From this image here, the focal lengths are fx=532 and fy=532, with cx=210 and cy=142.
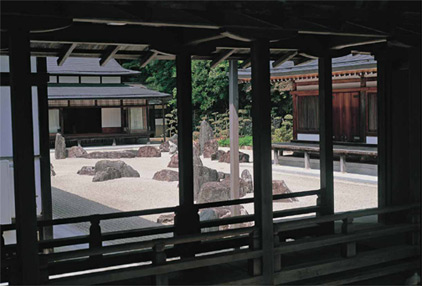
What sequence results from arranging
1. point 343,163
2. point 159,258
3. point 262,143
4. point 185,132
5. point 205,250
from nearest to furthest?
point 159,258, point 262,143, point 185,132, point 205,250, point 343,163

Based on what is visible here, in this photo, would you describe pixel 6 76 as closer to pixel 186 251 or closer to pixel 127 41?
pixel 127 41

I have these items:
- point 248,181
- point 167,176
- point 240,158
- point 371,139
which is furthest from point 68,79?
point 371,139

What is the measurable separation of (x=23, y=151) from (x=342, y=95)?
15.6m

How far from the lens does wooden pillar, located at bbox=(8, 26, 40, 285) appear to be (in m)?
3.83

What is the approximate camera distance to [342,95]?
1827cm

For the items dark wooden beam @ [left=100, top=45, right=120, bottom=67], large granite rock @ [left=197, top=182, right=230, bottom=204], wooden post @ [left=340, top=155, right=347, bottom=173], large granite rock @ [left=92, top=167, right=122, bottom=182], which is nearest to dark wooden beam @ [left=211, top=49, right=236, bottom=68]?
dark wooden beam @ [left=100, top=45, right=120, bottom=67]

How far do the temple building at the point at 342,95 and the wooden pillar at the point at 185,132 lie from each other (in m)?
11.5

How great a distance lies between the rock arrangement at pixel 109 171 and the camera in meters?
18.2

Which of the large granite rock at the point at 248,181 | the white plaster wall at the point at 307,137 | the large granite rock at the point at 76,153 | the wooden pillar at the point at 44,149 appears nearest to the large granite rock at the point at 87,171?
the large granite rock at the point at 76,153

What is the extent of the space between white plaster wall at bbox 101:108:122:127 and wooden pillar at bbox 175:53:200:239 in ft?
89.1

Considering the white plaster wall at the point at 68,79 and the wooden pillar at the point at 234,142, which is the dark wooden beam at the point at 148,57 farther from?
the white plaster wall at the point at 68,79

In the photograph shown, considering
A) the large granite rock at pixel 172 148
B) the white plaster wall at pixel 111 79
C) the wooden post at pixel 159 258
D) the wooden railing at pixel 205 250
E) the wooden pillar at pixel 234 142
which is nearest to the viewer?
the wooden railing at pixel 205 250

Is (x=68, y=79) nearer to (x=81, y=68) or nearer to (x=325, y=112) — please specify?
(x=81, y=68)

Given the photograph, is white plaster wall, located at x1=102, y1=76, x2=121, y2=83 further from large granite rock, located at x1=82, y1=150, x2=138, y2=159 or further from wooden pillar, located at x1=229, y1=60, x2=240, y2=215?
wooden pillar, located at x1=229, y1=60, x2=240, y2=215
